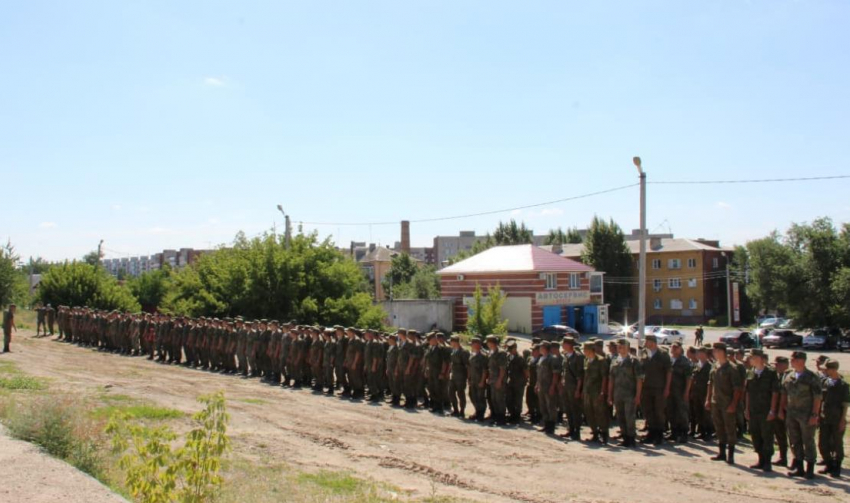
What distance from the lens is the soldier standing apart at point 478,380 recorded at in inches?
536

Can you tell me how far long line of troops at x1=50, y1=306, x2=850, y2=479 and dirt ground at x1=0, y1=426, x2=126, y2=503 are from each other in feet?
25.4

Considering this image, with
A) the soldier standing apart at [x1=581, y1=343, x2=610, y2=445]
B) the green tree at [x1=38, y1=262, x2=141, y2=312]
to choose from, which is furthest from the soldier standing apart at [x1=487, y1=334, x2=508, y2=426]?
the green tree at [x1=38, y1=262, x2=141, y2=312]

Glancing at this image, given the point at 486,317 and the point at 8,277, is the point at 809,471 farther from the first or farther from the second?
the point at 8,277

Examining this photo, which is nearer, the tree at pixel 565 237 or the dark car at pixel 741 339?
the dark car at pixel 741 339

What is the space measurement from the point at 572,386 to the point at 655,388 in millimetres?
1355

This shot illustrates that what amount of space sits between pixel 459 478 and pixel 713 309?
6249 cm

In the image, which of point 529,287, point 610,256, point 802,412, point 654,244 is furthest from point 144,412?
point 654,244

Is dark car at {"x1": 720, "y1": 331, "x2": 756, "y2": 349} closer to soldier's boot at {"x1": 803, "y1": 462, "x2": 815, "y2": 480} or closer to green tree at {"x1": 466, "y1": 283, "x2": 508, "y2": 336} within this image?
green tree at {"x1": 466, "y1": 283, "x2": 508, "y2": 336}

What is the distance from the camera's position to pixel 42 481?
22.1 feet

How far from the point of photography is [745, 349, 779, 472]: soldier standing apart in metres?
9.93

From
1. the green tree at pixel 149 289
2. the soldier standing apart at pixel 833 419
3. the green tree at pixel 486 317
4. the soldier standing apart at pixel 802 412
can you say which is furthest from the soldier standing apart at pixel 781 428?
the green tree at pixel 149 289

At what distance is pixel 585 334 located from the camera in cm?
4894

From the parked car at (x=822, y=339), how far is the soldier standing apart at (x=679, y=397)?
112ft

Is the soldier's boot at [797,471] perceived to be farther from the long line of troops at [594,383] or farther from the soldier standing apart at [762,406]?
the soldier standing apart at [762,406]
